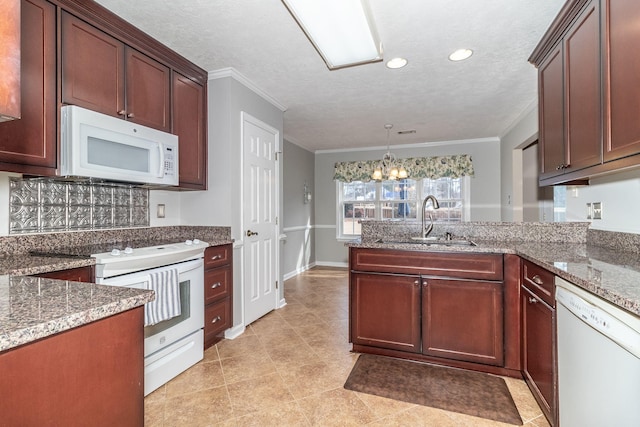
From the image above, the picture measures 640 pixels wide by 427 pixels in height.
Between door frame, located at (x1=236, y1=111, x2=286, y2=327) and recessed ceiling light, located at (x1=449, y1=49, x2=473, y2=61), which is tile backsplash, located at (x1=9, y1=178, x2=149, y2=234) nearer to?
door frame, located at (x1=236, y1=111, x2=286, y2=327)

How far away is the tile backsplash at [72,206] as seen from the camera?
1967 millimetres

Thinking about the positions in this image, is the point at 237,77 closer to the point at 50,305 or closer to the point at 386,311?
the point at 386,311

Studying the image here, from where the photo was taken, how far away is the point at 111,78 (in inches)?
82.7

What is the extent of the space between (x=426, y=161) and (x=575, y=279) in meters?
4.72

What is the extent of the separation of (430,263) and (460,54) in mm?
1716

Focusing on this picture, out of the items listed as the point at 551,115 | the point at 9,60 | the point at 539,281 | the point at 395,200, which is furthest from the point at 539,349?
the point at 395,200

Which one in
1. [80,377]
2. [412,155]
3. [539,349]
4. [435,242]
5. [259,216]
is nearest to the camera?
[80,377]

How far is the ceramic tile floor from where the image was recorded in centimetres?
176

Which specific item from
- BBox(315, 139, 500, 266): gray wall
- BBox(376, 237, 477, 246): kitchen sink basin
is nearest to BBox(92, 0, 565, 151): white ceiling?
BBox(315, 139, 500, 266): gray wall

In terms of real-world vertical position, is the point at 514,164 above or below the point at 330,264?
above

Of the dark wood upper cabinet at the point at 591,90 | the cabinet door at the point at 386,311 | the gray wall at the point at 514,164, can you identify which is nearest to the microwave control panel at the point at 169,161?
the cabinet door at the point at 386,311

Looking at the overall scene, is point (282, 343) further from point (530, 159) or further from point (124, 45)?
point (530, 159)

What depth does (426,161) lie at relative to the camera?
19.0ft

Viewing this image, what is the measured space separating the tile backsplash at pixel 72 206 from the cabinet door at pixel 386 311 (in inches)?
77.6
